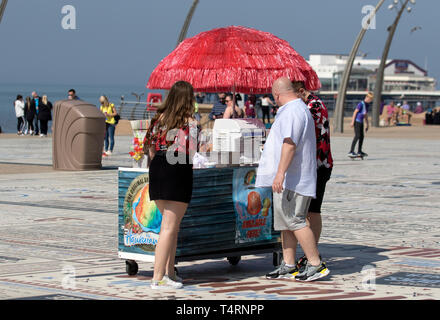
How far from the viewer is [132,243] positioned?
7691mm

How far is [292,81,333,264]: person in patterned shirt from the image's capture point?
25.9 ft

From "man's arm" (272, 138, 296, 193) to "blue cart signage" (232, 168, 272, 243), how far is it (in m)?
0.67

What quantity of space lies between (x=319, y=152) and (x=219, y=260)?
1.57 metres

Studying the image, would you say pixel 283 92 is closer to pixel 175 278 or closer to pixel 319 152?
pixel 319 152

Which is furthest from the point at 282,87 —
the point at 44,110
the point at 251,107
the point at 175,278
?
the point at 44,110

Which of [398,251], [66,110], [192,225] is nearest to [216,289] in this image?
[192,225]

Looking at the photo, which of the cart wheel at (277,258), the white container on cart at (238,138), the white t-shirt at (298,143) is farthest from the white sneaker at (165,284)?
the white container on cart at (238,138)

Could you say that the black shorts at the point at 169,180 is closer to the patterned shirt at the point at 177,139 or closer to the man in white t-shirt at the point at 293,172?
the patterned shirt at the point at 177,139

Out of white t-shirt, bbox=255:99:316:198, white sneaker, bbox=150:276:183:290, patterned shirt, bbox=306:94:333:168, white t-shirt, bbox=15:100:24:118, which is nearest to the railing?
white t-shirt, bbox=15:100:24:118

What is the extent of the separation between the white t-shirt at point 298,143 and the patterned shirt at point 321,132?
33cm

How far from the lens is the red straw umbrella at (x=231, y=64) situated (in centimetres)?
873

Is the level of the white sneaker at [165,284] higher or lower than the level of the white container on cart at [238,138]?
lower

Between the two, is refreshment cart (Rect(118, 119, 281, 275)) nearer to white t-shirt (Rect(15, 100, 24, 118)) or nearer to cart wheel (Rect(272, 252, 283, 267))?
cart wheel (Rect(272, 252, 283, 267))
